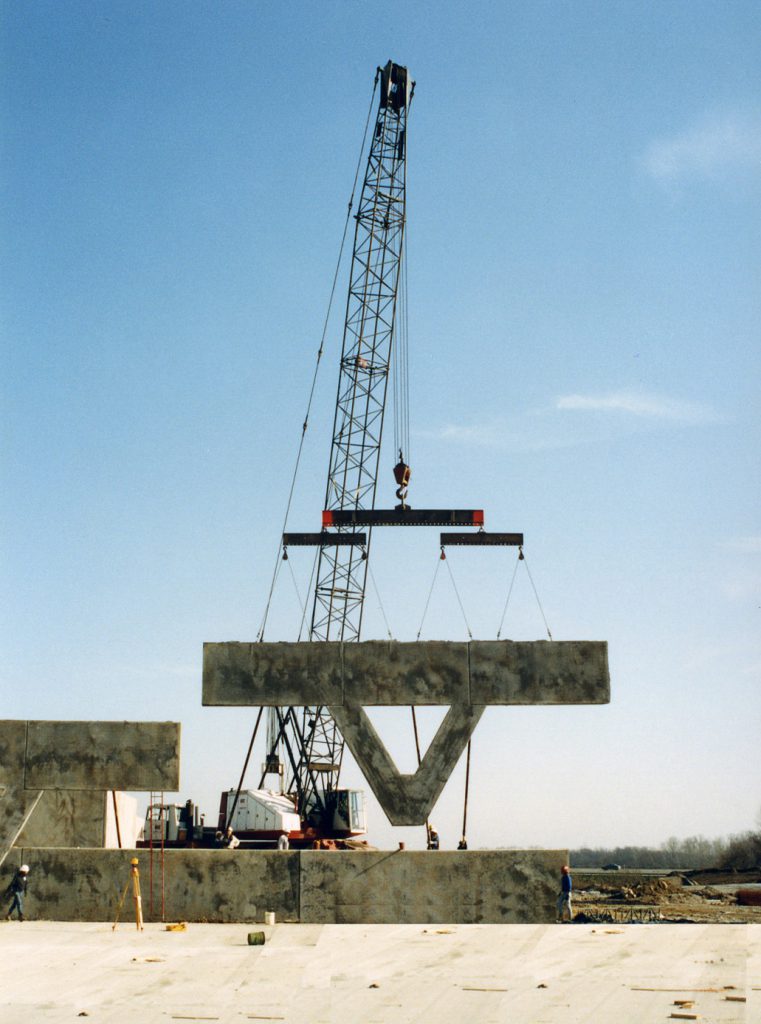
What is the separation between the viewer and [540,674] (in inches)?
739

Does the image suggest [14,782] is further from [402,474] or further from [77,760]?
[402,474]

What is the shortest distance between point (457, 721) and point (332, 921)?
390 cm

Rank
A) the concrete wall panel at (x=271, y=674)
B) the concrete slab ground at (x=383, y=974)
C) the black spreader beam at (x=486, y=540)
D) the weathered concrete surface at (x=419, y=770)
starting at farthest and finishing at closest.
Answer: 1. the black spreader beam at (x=486, y=540)
2. the concrete wall panel at (x=271, y=674)
3. the weathered concrete surface at (x=419, y=770)
4. the concrete slab ground at (x=383, y=974)

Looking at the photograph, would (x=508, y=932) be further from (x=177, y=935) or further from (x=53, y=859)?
(x=53, y=859)

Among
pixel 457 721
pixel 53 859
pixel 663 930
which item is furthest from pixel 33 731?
pixel 663 930

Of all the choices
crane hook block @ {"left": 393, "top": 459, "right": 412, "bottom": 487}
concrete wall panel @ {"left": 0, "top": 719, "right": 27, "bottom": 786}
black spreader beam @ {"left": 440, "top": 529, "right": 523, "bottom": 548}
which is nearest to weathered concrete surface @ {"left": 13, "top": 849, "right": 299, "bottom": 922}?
concrete wall panel @ {"left": 0, "top": 719, "right": 27, "bottom": 786}

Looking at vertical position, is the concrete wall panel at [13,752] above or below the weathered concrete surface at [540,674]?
below

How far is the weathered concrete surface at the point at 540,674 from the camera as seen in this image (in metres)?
18.7

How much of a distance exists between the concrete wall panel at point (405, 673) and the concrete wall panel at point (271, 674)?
0.30 m

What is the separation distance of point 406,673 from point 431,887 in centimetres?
357

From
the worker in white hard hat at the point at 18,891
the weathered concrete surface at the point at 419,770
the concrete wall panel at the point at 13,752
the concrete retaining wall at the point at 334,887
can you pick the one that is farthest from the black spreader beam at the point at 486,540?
the worker in white hard hat at the point at 18,891

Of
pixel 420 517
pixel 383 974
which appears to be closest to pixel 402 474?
pixel 420 517

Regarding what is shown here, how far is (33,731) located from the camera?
1908cm

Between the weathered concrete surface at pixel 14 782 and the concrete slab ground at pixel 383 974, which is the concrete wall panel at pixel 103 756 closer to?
the weathered concrete surface at pixel 14 782
